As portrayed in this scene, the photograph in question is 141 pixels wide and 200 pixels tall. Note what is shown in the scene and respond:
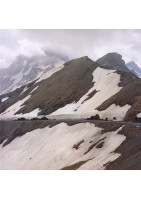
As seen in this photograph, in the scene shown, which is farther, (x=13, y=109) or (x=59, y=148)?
(x=13, y=109)

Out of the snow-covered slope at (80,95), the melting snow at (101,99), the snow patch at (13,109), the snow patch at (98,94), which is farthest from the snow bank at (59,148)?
the snow patch at (13,109)

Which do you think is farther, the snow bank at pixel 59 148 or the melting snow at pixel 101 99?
the melting snow at pixel 101 99

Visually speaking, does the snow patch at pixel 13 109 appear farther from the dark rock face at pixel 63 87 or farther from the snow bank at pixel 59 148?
the snow bank at pixel 59 148

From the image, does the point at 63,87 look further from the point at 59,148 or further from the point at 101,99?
the point at 59,148

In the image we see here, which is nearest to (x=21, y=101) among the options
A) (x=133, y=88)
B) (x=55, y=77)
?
(x=55, y=77)

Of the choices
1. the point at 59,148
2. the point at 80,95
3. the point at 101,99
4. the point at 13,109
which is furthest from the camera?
the point at 13,109

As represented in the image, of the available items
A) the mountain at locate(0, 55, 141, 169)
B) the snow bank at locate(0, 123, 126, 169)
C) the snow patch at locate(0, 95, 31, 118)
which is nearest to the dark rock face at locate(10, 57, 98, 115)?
the mountain at locate(0, 55, 141, 169)

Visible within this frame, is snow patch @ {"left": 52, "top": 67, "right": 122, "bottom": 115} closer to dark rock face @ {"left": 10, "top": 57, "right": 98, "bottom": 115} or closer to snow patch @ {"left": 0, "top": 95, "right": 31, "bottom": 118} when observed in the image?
dark rock face @ {"left": 10, "top": 57, "right": 98, "bottom": 115}

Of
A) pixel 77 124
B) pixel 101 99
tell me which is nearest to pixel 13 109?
pixel 101 99
